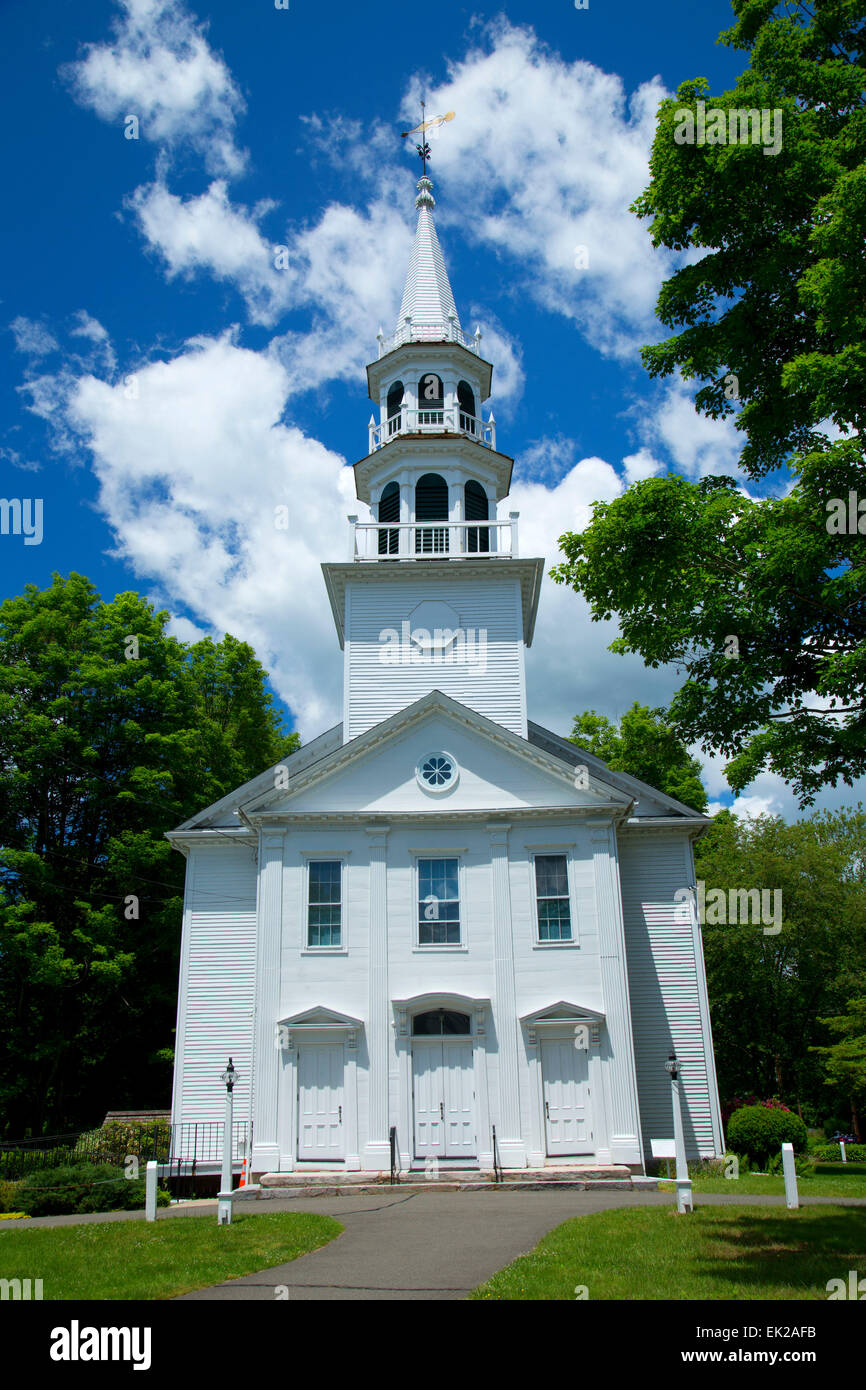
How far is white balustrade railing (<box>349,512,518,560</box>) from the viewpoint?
88.7 ft

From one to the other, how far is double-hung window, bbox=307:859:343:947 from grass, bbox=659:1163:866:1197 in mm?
8552

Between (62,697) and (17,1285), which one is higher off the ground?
(62,697)

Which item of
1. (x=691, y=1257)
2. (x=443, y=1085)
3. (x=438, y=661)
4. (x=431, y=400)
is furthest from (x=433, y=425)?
(x=691, y=1257)

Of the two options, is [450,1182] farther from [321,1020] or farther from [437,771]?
[437,771]

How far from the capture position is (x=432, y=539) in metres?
27.9

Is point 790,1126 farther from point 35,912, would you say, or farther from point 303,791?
point 35,912

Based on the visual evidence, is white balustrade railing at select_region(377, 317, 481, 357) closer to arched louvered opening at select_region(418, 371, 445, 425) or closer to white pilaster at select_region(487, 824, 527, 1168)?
arched louvered opening at select_region(418, 371, 445, 425)

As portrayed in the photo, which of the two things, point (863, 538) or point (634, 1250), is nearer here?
point (863, 538)

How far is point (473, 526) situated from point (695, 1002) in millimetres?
14034

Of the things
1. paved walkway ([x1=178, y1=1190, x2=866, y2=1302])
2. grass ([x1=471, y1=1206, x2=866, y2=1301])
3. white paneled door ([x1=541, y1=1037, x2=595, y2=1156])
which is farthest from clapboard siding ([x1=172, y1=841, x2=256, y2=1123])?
grass ([x1=471, y1=1206, x2=866, y2=1301])
